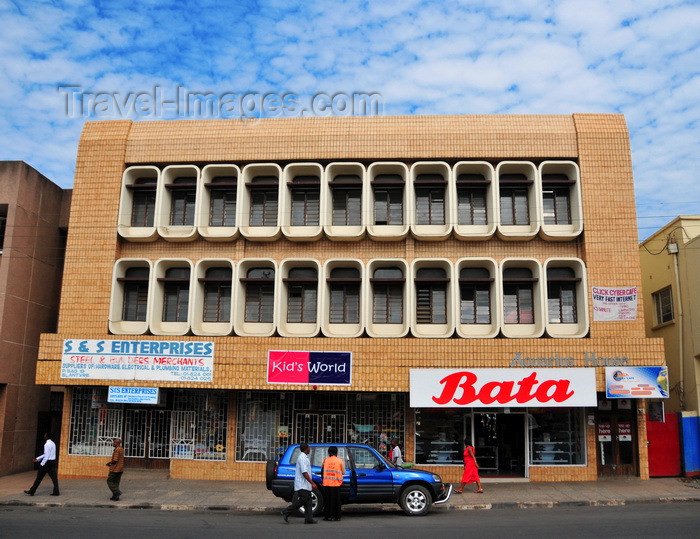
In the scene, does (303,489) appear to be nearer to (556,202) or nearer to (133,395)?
(133,395)

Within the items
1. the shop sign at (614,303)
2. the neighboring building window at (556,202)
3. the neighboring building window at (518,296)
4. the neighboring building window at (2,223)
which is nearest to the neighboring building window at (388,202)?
the neighboring building window at (518,296)

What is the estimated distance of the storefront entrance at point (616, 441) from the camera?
1958cm

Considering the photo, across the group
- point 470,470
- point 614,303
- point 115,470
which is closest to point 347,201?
point 614,303

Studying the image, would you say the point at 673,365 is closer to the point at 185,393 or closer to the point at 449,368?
the point at 449,368

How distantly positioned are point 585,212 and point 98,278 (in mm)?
15471

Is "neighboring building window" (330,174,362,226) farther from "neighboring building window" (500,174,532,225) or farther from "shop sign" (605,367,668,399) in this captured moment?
"shop sign" (605,367,668,399)

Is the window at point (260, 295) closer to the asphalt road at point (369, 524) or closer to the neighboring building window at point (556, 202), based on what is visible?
the asphalt road at point (369, 524)

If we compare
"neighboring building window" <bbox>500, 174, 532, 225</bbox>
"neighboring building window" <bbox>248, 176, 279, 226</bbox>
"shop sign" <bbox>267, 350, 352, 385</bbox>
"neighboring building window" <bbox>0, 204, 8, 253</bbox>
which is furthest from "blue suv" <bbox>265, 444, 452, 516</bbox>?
"neighboring building window" <bbox>0, 204, 8, 253</bbox>

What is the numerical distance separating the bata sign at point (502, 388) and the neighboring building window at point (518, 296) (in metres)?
2.20

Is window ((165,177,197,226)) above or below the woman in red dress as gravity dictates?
above

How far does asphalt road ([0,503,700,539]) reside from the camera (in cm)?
1171

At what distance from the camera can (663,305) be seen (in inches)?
911

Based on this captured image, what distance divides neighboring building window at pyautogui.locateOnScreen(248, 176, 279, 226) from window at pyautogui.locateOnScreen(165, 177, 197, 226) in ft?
6.64

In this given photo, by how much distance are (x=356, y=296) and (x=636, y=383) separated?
8.67 metres
